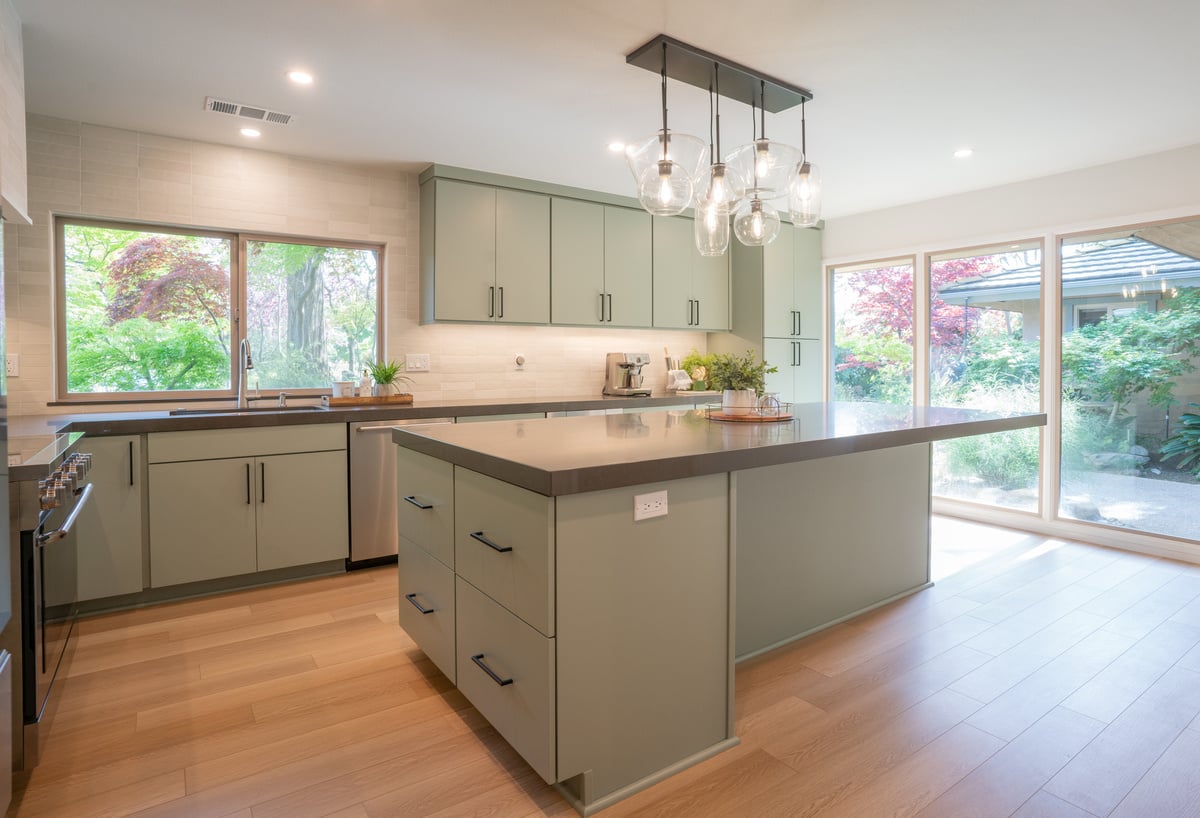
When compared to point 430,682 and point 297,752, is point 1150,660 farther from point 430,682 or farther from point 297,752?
point 297,752

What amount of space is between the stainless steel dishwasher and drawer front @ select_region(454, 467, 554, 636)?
1.77 metres

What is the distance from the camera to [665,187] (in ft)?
8.11

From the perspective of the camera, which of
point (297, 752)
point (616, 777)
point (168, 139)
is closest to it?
point (616, 777)

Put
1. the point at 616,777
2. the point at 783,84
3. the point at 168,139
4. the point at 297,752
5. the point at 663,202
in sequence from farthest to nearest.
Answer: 1. the point at 168,139
2. the point at 783,84
3. the point at 663,202
4. the point at 297,752
5. the point at 616,777

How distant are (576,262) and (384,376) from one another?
1.60 meters

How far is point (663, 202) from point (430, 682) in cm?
194

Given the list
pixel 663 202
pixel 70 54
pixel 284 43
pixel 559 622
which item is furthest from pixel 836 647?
pixel 70 54

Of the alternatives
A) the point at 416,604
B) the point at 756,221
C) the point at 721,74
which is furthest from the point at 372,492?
the point at 721,74

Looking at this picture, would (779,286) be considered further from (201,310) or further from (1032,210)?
(201,310)

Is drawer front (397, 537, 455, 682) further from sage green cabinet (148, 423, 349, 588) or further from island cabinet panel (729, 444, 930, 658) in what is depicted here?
sage green cabinet (148, 423, 349, 588)

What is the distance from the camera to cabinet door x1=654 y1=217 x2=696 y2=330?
5273 mm

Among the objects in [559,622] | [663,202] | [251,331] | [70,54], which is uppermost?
[70,54]

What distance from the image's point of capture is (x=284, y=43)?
261 centimetres

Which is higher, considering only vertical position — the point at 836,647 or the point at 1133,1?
the point at 1133,1
